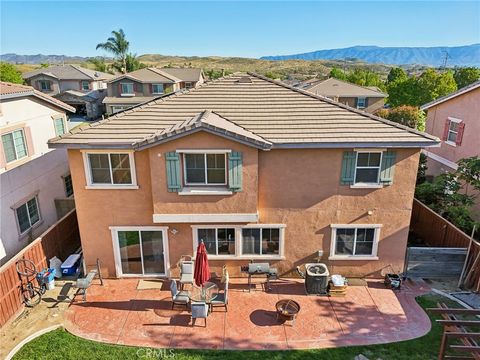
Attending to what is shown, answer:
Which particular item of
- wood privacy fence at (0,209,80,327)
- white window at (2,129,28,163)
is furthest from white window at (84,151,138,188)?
white window at (2,129,28,163)

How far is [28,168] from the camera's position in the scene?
1670cm

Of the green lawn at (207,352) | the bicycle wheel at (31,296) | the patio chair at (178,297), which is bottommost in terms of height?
the green lawn at (207,352)

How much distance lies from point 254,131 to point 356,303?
306 inches

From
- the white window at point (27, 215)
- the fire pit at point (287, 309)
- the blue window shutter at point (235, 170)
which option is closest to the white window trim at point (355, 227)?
the fire pit at point (287, 309)

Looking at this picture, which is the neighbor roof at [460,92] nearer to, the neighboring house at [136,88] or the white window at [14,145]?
the white window at [14,145]

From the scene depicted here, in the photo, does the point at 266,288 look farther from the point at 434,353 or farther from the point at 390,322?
the point at 434,353

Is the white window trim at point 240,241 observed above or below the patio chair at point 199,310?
above

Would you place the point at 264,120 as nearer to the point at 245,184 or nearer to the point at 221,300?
the point at 245,184

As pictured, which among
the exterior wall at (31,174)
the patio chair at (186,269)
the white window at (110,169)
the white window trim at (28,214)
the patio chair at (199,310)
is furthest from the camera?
the white window trim at (28,214)

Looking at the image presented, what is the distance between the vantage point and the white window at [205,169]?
41.4ft

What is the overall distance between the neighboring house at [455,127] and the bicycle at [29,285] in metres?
21.7

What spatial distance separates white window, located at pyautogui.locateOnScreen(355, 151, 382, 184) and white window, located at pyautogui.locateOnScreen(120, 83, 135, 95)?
4651 cm

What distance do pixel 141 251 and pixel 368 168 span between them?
9945 millimetres

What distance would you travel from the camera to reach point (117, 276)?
14336mm
